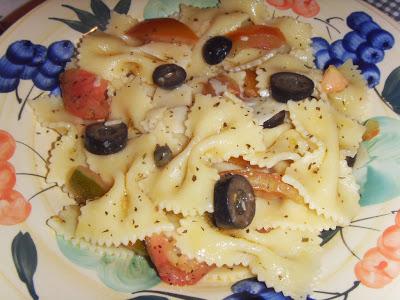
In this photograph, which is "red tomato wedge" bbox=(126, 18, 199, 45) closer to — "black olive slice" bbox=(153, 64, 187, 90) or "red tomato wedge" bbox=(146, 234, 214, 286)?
"black olive slice" bbox=(153, 64, 187, 90)

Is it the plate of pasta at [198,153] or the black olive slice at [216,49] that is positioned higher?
the black olive slice at [216,49]

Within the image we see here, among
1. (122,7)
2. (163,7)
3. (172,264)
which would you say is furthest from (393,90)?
(122,7)

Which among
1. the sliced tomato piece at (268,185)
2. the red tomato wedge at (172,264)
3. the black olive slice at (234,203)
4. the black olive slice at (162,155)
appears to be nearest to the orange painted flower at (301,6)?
the sliced tomato piece at (268,185)

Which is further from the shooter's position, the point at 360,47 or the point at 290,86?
the point at 360,47

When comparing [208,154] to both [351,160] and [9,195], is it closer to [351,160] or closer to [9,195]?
[351,160]

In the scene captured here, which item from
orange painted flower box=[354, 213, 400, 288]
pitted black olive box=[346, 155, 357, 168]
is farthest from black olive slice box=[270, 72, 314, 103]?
orange painted flower box=[354, 213, 400, 288]

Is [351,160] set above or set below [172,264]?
below

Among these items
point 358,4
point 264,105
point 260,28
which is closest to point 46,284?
point 264,105

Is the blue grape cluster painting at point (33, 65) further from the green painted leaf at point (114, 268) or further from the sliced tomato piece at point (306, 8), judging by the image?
the sliced tomato piece at point (306, 8)
